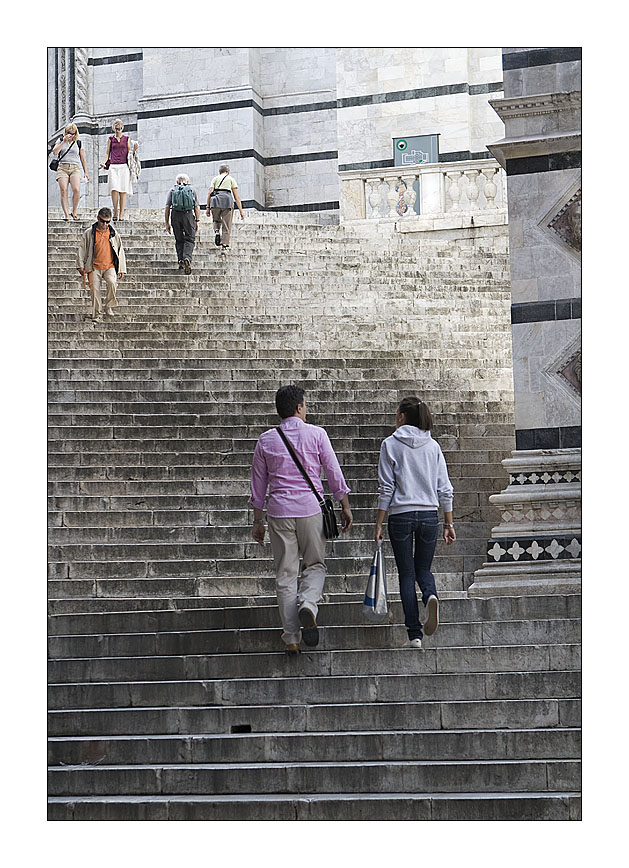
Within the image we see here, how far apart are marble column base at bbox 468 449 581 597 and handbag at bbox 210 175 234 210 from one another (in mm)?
9318

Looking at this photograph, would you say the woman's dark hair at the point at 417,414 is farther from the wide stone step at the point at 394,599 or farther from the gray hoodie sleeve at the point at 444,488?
the wide stone step at the point at 394,599

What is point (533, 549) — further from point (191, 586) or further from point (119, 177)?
point (119, 177)

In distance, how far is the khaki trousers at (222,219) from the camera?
16.1 metres

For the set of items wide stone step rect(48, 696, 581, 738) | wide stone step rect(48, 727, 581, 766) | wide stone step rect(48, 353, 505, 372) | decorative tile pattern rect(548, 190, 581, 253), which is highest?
decorative tile pattern rect(548, 190, 581, 253)

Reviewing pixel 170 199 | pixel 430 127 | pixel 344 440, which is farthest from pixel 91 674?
pixel 430 127

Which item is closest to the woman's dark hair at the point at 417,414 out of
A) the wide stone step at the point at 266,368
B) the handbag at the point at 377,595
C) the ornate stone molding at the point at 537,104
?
the handbag at the point at 377,595

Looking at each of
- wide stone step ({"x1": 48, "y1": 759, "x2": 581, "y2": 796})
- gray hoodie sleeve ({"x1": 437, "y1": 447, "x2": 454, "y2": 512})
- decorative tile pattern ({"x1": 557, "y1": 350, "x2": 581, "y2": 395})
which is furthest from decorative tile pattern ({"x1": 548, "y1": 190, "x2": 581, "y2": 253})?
wide stone step ({"x1": 48, "y1": 759, "x2": 581, "y2": 796})

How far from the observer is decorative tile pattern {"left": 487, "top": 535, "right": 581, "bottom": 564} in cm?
760

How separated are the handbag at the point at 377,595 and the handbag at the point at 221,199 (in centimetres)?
1062

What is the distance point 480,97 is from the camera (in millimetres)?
21031

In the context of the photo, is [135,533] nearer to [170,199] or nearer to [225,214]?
[170,199]

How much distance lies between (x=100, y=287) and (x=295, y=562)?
7.08 metres

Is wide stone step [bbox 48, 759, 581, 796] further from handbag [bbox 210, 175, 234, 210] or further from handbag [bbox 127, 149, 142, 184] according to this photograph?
handbag [bbox 127, 149, 142, 184]

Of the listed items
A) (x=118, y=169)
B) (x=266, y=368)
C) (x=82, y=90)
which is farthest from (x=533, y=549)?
(x=82, y=90)
